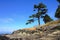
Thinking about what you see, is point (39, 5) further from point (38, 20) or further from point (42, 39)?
point (42, 39)

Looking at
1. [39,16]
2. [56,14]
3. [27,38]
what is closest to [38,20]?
[39,16]

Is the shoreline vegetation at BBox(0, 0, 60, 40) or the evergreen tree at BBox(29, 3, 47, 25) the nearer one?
the shoreline vegetation at BBox(0, 0, 60, 40)

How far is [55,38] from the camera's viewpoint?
2150 cm

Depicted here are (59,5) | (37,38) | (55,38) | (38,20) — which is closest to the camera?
(55,38)

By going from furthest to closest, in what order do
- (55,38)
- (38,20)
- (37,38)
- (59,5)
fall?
(38,20), (59,5), (37,38), (55,38)

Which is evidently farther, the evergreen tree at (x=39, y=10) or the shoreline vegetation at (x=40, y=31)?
the evergreen tree at (x=39, y=10)

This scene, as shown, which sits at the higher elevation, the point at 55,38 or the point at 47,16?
the point at 47,16

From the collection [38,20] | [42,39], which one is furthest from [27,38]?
[38,20]

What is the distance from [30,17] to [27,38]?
3214 centimetres

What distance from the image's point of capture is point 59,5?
42.6 metres

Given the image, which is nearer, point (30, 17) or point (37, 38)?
point (37, 38)

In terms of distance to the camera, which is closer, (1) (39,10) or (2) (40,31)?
(2) (40,31)

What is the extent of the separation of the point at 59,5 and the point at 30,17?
15601 mm

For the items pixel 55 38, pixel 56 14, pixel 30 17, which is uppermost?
pixel 30 17
